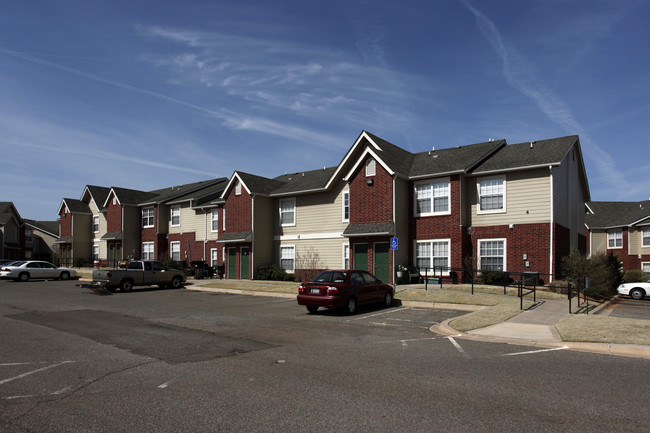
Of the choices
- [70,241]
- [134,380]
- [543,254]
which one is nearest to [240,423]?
[134,380]

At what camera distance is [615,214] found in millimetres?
44750

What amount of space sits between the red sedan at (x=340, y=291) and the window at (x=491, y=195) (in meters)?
10.3

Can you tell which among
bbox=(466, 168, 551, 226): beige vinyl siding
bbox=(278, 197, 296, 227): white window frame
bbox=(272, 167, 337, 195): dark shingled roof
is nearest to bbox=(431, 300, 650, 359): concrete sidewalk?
bbox=(466, 168, 551, 226): beige vinyl siding

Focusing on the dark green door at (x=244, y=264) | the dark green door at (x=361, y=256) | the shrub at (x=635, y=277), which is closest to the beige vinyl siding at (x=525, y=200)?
the dark green door at (x=361, y=256)

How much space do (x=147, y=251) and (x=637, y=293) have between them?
37.8 meters

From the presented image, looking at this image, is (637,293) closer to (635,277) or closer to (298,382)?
(635,277)

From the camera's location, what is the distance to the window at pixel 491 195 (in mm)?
24281

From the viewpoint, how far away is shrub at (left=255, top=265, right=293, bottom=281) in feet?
101

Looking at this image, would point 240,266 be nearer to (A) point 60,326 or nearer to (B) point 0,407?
(A) point 60,326

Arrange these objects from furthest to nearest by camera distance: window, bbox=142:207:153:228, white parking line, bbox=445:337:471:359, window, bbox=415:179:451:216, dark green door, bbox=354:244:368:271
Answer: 1. window, bbox=142:207:153:228
2. dark green door, bbox=354:244:368:271
3. window, bbox=415:179:451:216
4. white parking line, bbox=445:337:471:359

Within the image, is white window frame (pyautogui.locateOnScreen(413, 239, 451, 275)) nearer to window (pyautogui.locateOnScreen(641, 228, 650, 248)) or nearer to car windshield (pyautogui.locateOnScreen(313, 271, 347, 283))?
car windshield (pyautogui.locateOnScreen(313, 271, 347, 283))

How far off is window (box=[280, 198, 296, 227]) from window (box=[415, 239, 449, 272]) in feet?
30.0

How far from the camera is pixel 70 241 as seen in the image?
1912 inches

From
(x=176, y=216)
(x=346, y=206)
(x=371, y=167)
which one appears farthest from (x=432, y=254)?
(x=176, y=216)
